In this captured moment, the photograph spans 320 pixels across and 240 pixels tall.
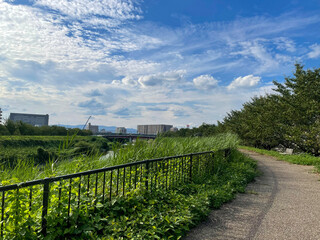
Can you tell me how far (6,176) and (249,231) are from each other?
3.61m

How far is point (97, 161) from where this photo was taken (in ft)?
14.0

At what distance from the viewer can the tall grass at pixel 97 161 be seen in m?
3.48

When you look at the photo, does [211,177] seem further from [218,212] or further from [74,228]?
[74,228]

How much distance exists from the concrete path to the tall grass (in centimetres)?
189

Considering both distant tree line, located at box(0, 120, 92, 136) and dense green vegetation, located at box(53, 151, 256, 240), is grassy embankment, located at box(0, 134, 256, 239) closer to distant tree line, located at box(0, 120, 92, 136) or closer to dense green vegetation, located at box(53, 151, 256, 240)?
dense green vegetation, located at box(53, 151, 256, 240)

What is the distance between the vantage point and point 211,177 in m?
6.25

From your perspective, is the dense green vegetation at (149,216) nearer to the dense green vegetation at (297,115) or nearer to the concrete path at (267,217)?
the concrete path at (267,217)

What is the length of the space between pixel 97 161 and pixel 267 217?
124 inches

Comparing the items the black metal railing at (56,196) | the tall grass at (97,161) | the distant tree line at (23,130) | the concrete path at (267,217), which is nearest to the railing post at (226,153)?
the tall grass at (97,161)

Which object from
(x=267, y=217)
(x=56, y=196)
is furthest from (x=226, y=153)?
(x=56, y=196)

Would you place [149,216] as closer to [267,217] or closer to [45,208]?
[45,208]

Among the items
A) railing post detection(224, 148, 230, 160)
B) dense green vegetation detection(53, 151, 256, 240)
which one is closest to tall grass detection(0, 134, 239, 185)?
dense green vegetation detection(53, 151, 256, 240)

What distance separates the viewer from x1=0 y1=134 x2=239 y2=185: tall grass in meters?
3.48

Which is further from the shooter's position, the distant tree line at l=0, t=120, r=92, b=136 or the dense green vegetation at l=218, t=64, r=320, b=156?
the dense green vegetation at l=218, t=64, r=320, b=156
